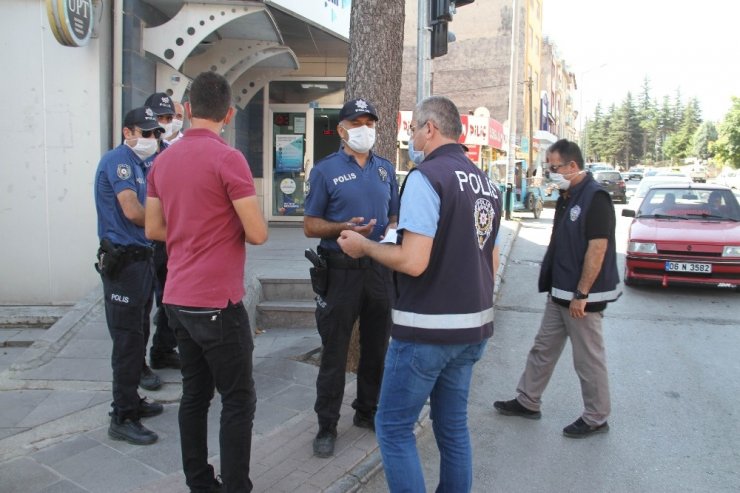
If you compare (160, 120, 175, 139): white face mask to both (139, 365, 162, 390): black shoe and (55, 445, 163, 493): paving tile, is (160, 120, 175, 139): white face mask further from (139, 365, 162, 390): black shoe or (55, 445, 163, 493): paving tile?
(55, 445, 163, 493): paving tile

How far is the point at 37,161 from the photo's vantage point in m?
6.61

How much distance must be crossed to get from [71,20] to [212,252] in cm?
418

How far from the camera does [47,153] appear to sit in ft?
21.7

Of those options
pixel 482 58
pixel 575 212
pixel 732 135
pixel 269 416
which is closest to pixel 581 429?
pixel 575 212

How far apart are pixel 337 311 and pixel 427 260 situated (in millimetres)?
1309

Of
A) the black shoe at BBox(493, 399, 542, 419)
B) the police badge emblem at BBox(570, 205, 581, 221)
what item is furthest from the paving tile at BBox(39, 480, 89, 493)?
the police badge emblem at BBox(570, 205, 581, 221)

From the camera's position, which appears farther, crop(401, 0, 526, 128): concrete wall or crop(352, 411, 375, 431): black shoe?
crop(401, 0, 526, 128): concrete wall

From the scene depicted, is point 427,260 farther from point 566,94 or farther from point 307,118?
point 566,94

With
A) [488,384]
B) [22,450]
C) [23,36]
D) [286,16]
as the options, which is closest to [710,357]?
[488,384]

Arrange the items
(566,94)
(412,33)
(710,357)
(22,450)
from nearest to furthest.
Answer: (22,450) → (710,357) → (412,33) → (566,94)

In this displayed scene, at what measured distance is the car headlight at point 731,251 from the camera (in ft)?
28.5

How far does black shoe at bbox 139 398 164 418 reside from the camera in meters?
4.19

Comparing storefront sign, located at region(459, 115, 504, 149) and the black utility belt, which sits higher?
storefront sign, located at region(459, 115, 504, 149)

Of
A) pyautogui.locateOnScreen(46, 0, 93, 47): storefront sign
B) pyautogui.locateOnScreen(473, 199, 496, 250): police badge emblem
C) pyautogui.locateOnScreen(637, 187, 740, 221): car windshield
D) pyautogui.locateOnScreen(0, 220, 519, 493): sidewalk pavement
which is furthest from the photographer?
pyautogui.locateOnScreen(637, 187, 740, 221): car windshield
